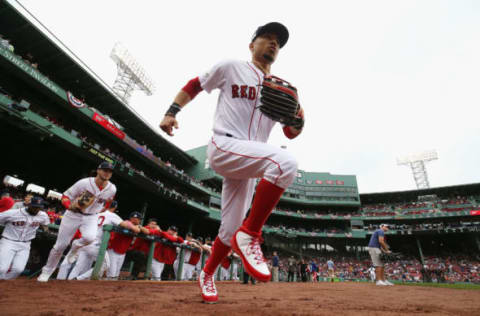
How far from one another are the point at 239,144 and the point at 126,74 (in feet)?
112

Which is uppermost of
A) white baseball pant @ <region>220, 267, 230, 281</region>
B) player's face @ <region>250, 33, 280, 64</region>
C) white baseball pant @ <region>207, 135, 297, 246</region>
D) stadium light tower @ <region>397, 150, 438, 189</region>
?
stadium light tower @ <region>397, 150, 438, 189</region>

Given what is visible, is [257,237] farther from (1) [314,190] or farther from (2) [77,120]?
(1) [314,190]

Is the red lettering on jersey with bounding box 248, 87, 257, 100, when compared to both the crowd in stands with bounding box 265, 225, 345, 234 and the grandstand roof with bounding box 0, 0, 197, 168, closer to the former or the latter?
the grandstand roof with bounding box 0, 0, 197, 168

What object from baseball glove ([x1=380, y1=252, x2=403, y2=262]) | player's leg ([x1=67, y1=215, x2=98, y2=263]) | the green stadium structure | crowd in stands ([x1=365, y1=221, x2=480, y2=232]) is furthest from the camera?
crowd in stands ([x1=365, y1=221, x2=480, y2=232])

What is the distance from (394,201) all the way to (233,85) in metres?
41.2

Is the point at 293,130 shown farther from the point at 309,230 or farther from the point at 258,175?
the point at 309,230

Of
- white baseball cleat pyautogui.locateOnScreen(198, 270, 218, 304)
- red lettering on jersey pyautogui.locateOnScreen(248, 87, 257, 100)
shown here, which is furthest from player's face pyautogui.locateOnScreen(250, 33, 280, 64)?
white baseball cleat pyautogui.locateOnScreen(198, 270, 218, 304)

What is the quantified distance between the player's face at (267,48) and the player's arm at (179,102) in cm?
58

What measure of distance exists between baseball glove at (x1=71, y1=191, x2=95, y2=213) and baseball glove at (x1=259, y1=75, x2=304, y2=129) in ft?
11.0

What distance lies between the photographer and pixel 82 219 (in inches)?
155

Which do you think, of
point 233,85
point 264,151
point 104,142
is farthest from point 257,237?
point 104,142

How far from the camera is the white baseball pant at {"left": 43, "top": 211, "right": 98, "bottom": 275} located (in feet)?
12.2

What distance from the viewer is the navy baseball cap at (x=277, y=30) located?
80.7 inches

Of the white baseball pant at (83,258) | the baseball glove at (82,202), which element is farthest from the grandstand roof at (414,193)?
the baseball glove at (82,202)
